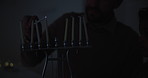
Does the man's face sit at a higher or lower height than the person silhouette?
higher

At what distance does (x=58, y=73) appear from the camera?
1.44 meters

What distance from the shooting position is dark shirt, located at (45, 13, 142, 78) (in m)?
1.46

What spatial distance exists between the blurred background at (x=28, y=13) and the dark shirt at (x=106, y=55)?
0.07m

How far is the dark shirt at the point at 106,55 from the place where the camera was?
1460mm

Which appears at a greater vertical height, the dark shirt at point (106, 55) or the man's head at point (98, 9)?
the man's head at point (98, 9)

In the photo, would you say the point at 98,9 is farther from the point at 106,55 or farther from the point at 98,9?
the point at 106,55

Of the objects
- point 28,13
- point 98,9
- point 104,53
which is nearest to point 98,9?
point 98,9

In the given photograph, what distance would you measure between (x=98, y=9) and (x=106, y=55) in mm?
261

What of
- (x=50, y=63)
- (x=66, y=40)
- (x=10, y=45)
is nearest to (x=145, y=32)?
(x=66, y=40)

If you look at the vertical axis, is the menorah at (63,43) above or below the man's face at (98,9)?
below

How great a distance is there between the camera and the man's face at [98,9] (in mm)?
1491

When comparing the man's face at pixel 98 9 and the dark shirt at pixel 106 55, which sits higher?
the man's face at pixel 98 9

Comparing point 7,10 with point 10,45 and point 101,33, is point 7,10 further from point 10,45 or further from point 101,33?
point 101,33

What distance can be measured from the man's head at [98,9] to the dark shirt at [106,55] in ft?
0.23
